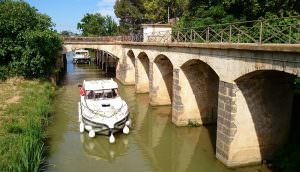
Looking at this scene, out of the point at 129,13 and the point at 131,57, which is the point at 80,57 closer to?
the point at 129,13

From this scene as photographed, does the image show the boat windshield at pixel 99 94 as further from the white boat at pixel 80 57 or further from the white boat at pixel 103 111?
the white boat at pixel 80 57

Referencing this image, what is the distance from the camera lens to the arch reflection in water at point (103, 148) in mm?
16078

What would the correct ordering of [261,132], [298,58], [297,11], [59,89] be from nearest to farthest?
1. [298,58]
2. [261,132]
3. [297,11]
4. [59,89]

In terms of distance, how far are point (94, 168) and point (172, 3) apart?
1802 inches

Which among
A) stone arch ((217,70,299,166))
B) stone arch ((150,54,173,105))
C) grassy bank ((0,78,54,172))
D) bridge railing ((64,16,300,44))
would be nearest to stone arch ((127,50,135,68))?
bridge railing ((64,16,300,44))

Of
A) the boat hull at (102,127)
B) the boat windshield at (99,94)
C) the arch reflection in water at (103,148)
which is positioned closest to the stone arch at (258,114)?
the arch reflection in water at (103,148)

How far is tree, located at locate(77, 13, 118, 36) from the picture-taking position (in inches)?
3333

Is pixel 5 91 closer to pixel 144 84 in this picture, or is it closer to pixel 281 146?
pixel 144 84

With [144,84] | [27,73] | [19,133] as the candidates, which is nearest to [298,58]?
[19,133]

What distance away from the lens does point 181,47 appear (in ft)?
62.8

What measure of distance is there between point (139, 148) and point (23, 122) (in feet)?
20.8

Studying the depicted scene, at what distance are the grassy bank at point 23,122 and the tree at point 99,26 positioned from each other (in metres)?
56.4

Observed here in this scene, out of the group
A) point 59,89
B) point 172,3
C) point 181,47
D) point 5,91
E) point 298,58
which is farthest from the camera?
point 172,3

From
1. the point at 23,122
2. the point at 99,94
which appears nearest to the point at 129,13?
the point at 99,94
